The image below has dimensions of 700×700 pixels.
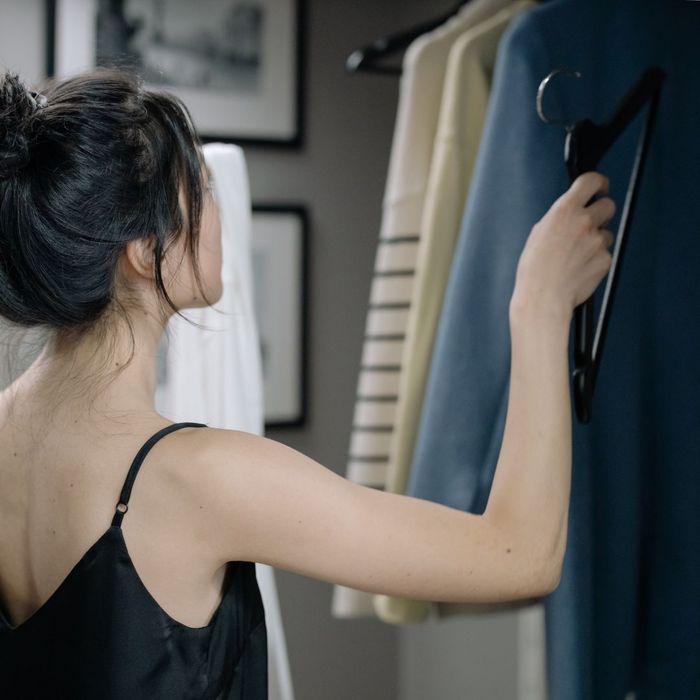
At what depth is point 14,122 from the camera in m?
0.76

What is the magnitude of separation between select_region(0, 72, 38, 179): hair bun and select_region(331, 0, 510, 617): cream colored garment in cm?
55

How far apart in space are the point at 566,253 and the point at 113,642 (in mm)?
494

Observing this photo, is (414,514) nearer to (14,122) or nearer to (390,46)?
(14,122)

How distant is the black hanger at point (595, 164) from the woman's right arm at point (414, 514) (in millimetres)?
49

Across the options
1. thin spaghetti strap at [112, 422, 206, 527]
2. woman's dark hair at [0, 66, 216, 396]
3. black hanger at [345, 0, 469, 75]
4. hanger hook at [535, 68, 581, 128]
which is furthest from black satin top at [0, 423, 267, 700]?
black hanger at [345, 0, 469, 75]

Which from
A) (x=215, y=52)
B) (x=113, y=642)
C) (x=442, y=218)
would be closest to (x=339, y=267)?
(x=215, y=52)

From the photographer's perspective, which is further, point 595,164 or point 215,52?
point 215,52

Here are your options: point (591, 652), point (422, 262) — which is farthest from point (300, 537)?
point (422, 262)

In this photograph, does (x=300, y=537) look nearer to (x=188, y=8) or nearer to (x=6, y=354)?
(x=6, y=354)

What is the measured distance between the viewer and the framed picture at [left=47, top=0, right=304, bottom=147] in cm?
193

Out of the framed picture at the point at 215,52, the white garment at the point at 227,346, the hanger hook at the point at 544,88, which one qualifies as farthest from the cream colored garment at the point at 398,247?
the framed picture at the point at 215,52

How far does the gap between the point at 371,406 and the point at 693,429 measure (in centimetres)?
45

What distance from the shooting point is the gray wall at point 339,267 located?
2111 millimetres

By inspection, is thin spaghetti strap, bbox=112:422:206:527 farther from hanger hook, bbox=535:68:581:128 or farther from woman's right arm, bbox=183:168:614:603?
hanger hook, bbox=535:68:581:128
